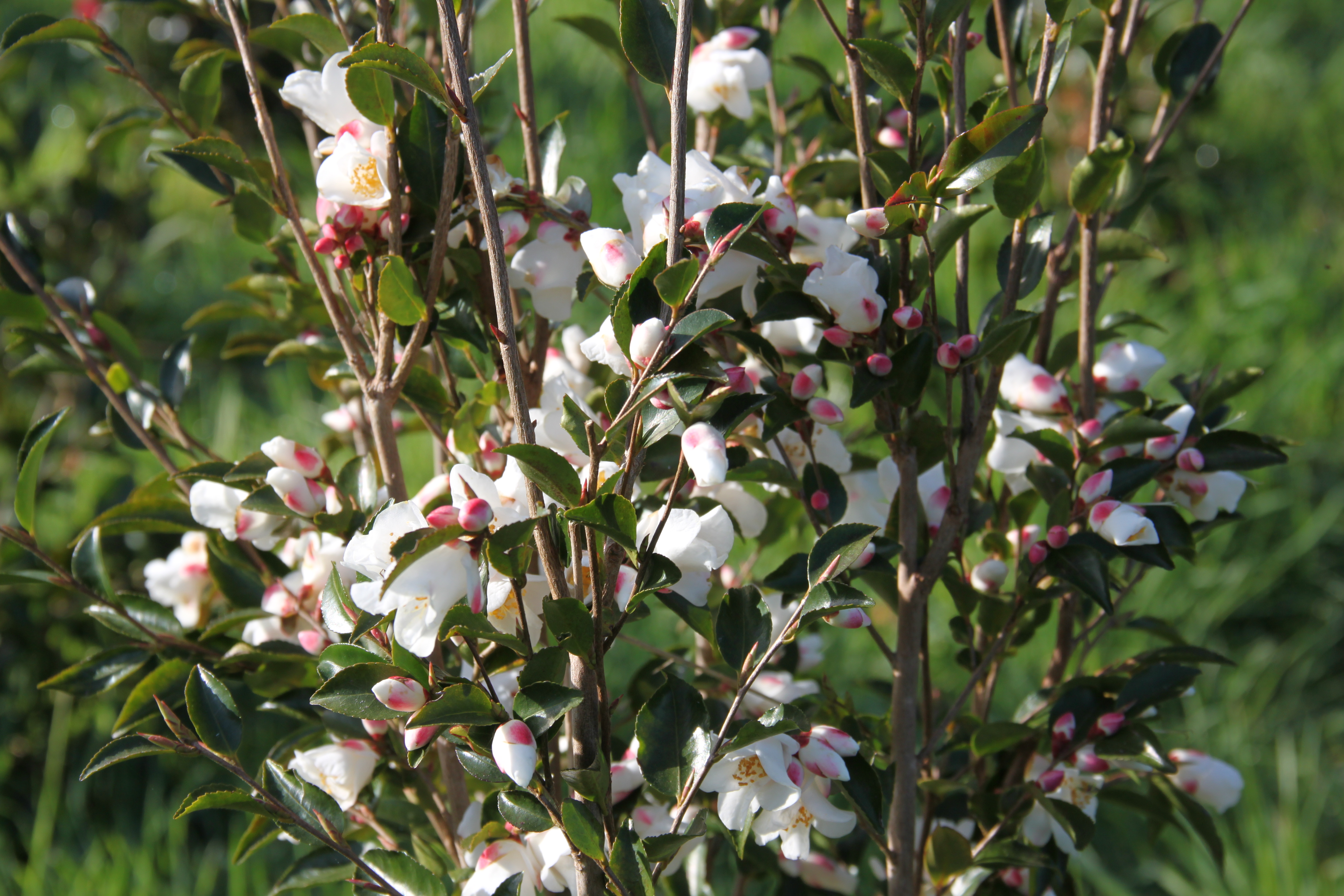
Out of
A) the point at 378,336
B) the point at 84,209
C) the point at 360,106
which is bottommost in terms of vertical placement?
the point at 84,209

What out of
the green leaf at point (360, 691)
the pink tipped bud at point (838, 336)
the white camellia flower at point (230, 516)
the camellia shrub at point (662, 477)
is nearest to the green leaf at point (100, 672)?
the camellia shrub at point (662, 477)

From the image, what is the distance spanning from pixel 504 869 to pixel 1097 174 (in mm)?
501

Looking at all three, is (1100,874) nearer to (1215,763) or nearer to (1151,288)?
(1215,763)

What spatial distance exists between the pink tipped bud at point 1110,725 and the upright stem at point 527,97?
1.56 feet

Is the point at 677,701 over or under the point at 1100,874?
over

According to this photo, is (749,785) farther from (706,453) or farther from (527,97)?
(527,97)

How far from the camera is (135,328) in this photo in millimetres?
2555

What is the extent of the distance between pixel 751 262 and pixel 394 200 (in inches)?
7.5

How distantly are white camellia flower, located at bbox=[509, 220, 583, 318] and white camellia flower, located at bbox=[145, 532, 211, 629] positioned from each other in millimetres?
346

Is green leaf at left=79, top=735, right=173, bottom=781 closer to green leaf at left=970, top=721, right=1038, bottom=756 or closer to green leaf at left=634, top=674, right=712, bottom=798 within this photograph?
green leaf at left=634, top=674, right=712, bottom=798

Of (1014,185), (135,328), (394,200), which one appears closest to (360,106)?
(394,200)

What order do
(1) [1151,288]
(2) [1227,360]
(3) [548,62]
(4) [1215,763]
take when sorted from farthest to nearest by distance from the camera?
(3) [548,62]
(1) [1151,288]
(2) [1227,360]
(4) [1215,763]

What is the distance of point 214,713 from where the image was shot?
1.93 feet

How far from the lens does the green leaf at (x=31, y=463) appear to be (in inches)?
26.2
